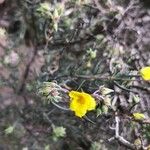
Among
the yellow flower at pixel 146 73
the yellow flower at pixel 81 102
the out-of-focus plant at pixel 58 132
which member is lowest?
the out-of-focus plant at pixel 58 132

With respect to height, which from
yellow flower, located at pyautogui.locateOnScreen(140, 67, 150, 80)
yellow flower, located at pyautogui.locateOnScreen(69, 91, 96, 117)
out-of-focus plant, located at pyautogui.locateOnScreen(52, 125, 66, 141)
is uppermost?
yellow flower, located at pyautogui.locateOnScreen(140, 67, 150, 80)

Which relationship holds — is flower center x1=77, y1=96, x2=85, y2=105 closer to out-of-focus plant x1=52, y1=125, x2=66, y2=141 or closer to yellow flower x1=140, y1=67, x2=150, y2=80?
yellow flower x1=140, y1=67, x2=150, y2=80

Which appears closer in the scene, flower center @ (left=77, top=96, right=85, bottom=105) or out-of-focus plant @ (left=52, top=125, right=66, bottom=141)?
flower center @ (left=77, top=96, right=85, bottom=105)

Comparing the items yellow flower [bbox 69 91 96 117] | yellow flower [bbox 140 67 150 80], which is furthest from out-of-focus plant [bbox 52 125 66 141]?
yellow flower [bbox 140 67 150 80]

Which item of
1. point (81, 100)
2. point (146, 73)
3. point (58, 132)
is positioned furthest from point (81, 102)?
point (58, 132)

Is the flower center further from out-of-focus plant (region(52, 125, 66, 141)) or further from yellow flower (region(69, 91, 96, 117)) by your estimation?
out-of-focus plant (region(52, 125, 66, 141))

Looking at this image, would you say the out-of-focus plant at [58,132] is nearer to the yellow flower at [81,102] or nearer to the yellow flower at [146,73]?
the yellow flower at [81,102]

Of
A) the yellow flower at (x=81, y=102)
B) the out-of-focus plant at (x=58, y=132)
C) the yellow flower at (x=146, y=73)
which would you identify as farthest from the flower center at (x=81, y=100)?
the out-of-focus plant at (x=58, y=132)

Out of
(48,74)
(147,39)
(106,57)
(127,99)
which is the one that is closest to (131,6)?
(147,39)

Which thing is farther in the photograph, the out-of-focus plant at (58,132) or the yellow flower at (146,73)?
the out-of-focus plant at (58,132)

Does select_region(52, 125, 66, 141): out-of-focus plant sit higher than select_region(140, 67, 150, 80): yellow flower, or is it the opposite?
select_region(140, 67, 150, 80): yellow flower
